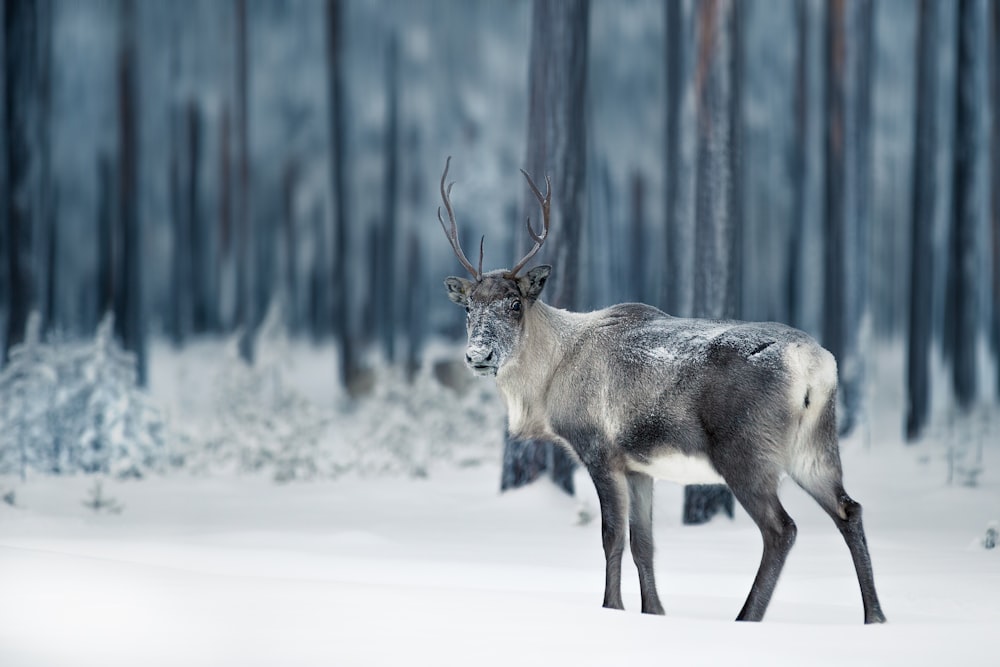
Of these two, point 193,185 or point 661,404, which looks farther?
point 193,185

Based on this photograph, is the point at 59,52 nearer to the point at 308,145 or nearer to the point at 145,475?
the point at 308,145

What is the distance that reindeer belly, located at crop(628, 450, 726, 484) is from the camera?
5.68 meters

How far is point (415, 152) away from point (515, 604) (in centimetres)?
3092

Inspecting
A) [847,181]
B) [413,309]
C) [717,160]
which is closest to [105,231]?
[413,309]

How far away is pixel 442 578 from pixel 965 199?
11375mm

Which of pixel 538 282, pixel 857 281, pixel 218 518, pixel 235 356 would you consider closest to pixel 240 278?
pixel 235 356

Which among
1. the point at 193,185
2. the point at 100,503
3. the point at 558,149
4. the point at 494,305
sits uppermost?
the point at 193,185

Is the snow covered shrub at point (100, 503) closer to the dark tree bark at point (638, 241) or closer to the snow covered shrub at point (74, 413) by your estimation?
the snow covered shrub at point (74, 413)

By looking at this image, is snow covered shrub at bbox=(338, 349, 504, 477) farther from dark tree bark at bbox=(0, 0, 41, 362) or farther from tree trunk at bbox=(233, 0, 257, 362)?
tree trunk at bbox=(233, 0, 257, 362)

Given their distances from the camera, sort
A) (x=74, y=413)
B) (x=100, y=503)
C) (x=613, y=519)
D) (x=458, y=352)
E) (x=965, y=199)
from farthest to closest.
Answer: (x=458, y=352)
(x=965, y=199)
(x=74, y=413)
(x=100, y=503)
(x=613, y=519)

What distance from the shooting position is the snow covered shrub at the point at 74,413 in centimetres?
1152

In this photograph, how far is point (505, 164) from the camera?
102 feet

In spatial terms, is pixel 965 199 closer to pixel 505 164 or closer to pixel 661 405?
pixel 661 405

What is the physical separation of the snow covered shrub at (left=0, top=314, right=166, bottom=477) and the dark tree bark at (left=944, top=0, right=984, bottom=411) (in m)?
10.6
